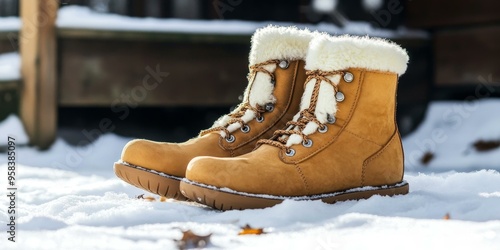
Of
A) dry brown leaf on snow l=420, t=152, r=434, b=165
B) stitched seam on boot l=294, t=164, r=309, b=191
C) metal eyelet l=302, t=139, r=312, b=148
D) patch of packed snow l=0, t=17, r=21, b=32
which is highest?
patch of packed snow l=0, t=17, r=21, b=32

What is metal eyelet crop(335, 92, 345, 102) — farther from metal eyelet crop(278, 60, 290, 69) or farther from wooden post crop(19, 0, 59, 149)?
wooden post crop(19, 0, 59, 149)

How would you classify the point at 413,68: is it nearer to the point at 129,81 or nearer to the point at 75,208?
the point at 129,81

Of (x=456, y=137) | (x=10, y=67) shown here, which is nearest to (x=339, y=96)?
(x=456, y=137)

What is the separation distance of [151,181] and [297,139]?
1.49 feet

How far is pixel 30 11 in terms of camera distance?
4.70m

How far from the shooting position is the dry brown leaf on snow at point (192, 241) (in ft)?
5.11

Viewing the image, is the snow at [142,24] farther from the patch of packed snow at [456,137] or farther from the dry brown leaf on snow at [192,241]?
the dry brown leaf on snow at [192,241]

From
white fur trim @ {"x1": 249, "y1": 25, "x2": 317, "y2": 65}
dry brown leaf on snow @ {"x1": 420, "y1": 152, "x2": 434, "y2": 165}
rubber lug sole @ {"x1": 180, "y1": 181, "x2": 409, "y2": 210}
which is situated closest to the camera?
rubber lug sole @ {"x1": 180, "y1": 181, "x2": 409, "y2": 210}

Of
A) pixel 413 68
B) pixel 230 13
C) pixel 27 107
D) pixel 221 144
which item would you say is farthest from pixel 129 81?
pixel 221 144

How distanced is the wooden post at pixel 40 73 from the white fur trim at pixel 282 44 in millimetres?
2743

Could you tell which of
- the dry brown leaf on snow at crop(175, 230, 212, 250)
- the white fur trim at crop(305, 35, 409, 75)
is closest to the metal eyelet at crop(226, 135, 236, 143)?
the white fur trim at crop(305, 35, 409, 75)

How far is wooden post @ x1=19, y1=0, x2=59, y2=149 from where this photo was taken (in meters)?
4.66

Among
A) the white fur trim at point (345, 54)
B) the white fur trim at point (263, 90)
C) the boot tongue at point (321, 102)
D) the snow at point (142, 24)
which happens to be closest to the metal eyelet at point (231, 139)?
the white fur trim at point (263, 90)

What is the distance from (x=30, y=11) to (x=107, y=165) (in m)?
1.21
